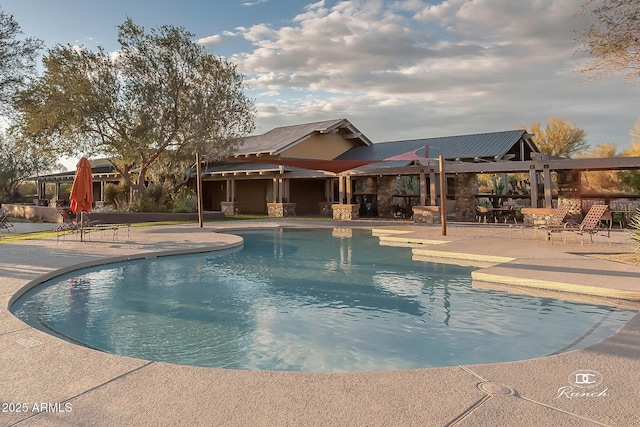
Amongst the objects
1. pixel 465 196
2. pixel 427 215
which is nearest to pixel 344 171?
pixel 427 215

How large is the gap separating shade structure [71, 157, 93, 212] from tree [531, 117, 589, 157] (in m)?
32.2

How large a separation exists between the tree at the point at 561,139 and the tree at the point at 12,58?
109 feet

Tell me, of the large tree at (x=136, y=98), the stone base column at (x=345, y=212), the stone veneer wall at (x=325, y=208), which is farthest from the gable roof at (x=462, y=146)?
the large tree at (x=136, y=98)

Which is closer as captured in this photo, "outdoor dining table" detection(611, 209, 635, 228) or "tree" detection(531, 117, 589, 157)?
"outdoor dining table" detection(611, 209, 635, 228)

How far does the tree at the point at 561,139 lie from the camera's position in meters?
33.2

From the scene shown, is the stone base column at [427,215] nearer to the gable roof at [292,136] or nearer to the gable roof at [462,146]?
the gable roof at [462,146]

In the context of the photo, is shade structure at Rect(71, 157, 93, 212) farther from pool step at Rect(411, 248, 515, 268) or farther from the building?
pool step at Rect(411, 248, 515, 268)

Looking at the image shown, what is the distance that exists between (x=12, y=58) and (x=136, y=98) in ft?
16.2

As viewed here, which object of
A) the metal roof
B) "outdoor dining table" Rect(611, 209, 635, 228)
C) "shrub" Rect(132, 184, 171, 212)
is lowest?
"outdoor dining table" Rect(611, 209, 635, 228)

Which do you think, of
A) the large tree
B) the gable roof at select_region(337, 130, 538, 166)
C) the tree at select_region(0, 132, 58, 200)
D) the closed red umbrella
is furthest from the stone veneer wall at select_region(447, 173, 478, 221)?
the tree at select_region(0, 132, 58, 200)

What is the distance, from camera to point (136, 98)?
64.7 ft

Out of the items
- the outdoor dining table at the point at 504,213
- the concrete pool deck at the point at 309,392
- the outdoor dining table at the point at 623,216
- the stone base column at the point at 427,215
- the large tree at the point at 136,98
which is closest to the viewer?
the concrete pool deck at the point at 309,392

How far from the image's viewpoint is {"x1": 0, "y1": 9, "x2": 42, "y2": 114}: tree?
1552cm

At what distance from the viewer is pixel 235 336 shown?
15.8 feet
